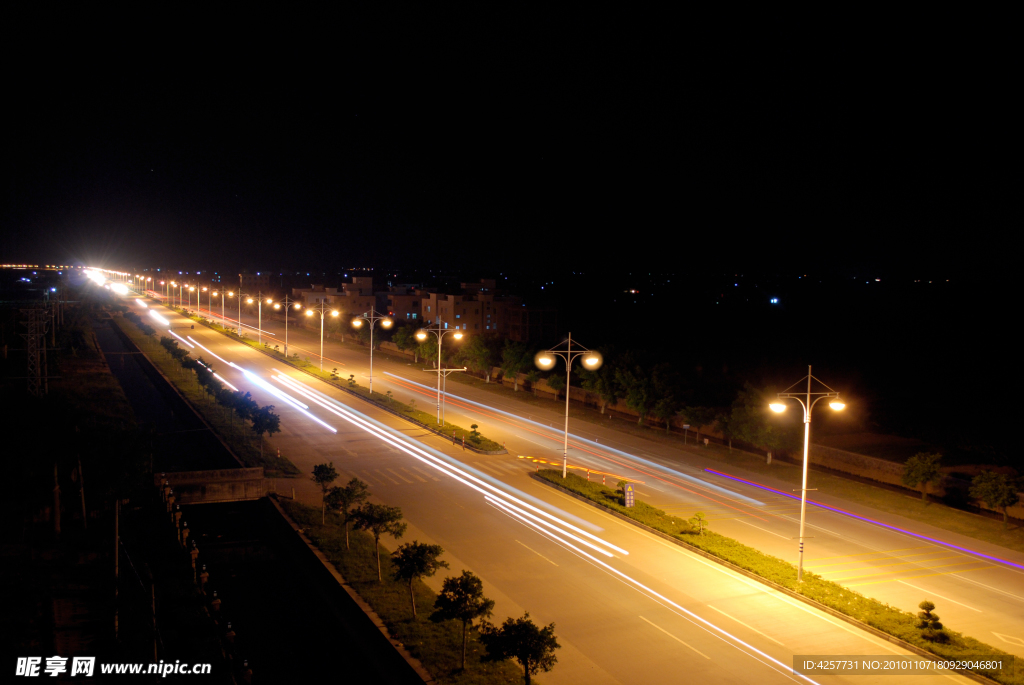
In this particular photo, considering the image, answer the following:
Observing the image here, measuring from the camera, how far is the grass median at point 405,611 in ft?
37.6

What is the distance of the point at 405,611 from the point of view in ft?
44.3

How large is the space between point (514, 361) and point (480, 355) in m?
3.81

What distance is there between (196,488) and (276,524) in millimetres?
3307

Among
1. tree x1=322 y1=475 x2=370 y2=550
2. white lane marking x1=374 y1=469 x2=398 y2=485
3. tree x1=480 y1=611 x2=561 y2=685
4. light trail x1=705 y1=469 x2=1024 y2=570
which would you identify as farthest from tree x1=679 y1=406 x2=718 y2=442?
tree x1=480 y1=611 x2=561 y2=685

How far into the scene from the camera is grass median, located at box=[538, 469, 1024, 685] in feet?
40.3

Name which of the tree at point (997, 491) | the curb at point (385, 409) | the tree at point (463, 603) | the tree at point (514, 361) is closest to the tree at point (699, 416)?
the curb at point (385, 409)

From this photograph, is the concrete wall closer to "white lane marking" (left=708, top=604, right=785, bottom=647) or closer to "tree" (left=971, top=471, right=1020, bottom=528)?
"white lane marking" (left=708, top=604, right=785, bottom=647)

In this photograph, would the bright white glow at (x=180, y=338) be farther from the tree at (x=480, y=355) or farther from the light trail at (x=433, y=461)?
the tree at (x=480, y=355)

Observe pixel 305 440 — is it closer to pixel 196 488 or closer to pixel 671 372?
pixel 196 488

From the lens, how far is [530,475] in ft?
79.6

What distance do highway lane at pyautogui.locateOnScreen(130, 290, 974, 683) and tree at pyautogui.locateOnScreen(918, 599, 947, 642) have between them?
2.46ft

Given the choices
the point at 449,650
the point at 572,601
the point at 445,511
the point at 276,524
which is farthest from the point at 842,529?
the point at 276,524

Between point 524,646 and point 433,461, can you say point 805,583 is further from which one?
point 433,461

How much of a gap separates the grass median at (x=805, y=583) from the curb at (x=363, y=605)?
797 centimetres
